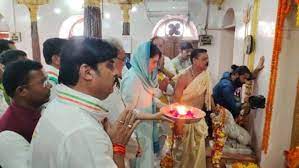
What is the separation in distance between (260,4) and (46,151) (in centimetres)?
345

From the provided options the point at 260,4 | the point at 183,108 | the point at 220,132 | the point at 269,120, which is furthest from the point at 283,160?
the point at 260,4

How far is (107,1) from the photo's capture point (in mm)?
7523

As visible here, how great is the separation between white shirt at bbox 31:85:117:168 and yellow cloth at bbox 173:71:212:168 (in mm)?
2412

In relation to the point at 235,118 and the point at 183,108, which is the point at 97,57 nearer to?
the point at 183,108

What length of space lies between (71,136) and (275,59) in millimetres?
2612

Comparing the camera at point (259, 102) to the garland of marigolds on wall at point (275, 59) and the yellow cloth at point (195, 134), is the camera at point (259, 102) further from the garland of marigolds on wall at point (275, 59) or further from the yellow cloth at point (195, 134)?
the yellow cloth at point (195, 134)

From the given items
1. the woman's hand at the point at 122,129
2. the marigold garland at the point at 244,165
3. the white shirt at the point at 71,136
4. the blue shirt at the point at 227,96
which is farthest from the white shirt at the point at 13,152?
the blue shirt at the point at 227,96

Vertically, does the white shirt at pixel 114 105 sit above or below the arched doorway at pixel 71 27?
below

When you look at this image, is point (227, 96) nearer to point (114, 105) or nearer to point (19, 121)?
point (114, 105)

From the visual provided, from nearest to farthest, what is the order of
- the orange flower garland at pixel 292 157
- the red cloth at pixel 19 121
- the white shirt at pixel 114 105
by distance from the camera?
the red cloth at pixel 19 121, the white shirt at pixel 114 105, the orange flower garland at pixel 292 157

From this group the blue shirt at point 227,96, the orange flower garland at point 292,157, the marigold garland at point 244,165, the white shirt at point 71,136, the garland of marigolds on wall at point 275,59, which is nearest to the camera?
the white shirt at point 71,136

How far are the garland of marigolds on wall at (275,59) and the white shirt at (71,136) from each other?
2446mm

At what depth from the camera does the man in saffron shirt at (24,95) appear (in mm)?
1339

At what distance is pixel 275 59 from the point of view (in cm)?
289
